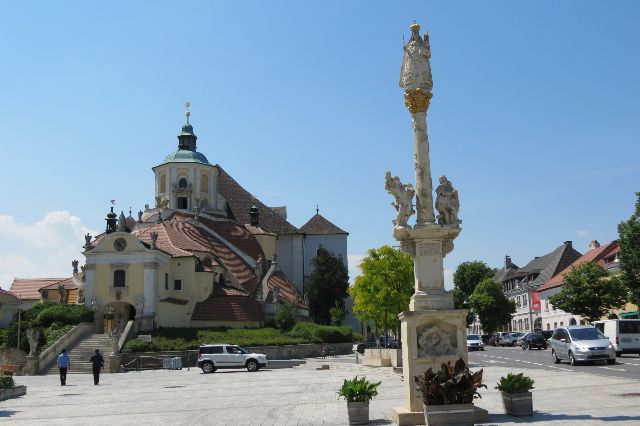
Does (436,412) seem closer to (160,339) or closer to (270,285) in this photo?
(160,339)

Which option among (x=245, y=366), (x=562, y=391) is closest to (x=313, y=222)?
(x=245, y=366)

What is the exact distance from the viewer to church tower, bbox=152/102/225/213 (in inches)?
2862

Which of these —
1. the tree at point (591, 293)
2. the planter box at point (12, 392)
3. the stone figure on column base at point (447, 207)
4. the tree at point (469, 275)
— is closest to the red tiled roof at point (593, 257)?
the tree at point (591, 293)

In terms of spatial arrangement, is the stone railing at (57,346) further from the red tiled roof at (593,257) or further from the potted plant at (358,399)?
the red tiled roof at (593,257)

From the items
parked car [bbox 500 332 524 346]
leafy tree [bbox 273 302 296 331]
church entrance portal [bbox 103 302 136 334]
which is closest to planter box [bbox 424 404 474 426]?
church entrance portal [bbox 103 302 136 334]

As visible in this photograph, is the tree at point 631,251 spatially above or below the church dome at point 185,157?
below

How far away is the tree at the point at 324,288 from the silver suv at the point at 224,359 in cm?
3839

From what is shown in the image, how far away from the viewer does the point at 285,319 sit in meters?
58.8

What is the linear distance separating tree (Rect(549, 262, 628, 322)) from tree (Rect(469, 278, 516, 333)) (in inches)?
1133

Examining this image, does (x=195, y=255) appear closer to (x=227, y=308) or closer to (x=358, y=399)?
(x=227, y=308)

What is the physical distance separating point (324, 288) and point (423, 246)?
63.1m

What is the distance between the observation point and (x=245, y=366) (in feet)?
126

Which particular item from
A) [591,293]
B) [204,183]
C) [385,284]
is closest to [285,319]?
[385,284]

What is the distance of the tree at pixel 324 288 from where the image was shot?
77.1 m
